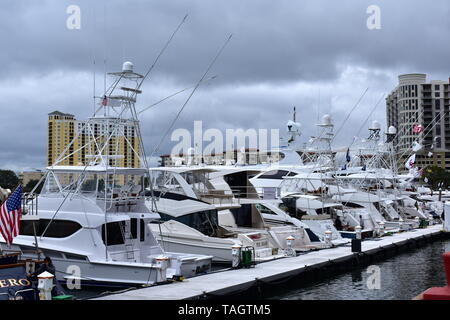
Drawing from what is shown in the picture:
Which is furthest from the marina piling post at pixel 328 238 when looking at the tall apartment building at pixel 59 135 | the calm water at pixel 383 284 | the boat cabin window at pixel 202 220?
the tall apartment building at pixel 59 135

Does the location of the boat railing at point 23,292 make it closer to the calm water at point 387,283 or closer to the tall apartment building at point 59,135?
the calm water at point 387,283

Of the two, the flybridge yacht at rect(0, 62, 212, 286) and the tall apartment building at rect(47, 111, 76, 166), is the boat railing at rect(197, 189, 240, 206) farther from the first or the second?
the tall apartment building at rect(47, 111, 76, 166)

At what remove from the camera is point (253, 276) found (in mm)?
18047

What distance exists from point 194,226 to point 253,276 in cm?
560

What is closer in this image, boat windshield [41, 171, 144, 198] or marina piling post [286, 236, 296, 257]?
boat windshield [41, 171, 144, 198]

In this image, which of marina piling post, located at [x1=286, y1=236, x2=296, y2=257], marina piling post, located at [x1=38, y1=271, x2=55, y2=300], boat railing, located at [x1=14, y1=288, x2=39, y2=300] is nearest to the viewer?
marina piling post, located at [x1=38, y1=271, x2=55, y2=300]

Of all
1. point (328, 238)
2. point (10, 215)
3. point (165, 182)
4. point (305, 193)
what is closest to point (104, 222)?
point (10, 215)

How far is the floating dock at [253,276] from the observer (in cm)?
1472

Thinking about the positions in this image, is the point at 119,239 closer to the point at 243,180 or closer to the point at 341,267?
the point at 341,267

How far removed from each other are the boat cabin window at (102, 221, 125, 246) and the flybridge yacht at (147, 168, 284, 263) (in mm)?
2420

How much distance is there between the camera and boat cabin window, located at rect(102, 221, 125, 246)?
58.8ft

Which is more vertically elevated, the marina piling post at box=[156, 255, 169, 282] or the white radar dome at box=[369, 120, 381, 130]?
the white radar dome at box=[369, 120, 381, 130]

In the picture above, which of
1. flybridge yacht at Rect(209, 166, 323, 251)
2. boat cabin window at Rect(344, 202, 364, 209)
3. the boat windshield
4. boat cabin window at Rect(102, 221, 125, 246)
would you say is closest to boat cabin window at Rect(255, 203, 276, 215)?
flybridge yacht at Rect(209, 166, 323, 251)
